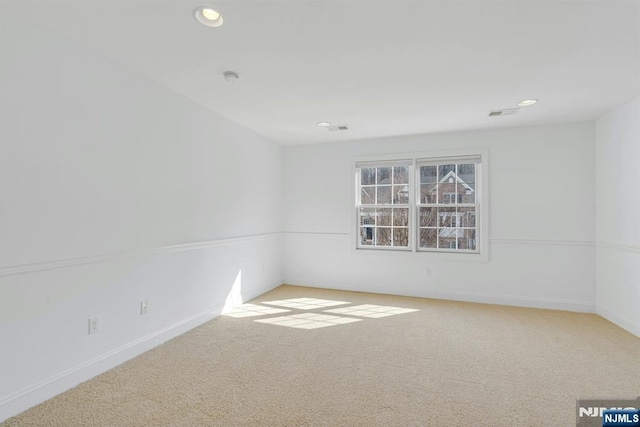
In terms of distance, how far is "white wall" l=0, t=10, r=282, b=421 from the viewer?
181 centimetres

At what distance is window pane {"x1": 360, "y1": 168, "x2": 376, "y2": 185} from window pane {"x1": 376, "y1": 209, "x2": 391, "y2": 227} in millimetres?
487

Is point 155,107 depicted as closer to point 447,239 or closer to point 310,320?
point 310,320

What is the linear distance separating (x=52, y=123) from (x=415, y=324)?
11.8ft

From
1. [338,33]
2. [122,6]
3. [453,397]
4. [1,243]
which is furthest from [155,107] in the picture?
[453,397]

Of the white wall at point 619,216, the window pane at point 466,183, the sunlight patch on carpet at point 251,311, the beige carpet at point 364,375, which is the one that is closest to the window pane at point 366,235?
the window pane at point 466,183

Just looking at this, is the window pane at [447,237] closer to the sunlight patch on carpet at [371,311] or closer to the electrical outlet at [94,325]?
the sunlight patch on carpet at [371,311]

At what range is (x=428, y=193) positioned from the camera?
→ 4.51m

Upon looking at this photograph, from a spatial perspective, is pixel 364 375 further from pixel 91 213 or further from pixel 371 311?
pixel 91 213

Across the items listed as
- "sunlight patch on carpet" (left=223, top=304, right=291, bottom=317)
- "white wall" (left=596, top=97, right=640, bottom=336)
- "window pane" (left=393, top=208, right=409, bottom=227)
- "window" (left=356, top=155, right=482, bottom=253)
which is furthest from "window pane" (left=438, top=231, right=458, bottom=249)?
"sunlight patch on carpet" (left=223, top=304, right=291, bottom=317)

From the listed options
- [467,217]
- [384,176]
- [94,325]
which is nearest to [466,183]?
[467,217]

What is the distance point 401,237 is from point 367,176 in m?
1.10

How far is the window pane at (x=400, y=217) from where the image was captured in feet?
15.2

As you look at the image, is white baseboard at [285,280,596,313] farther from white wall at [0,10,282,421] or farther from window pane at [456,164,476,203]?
white wall at [0,10,282,421]

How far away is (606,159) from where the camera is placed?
3516 mm
